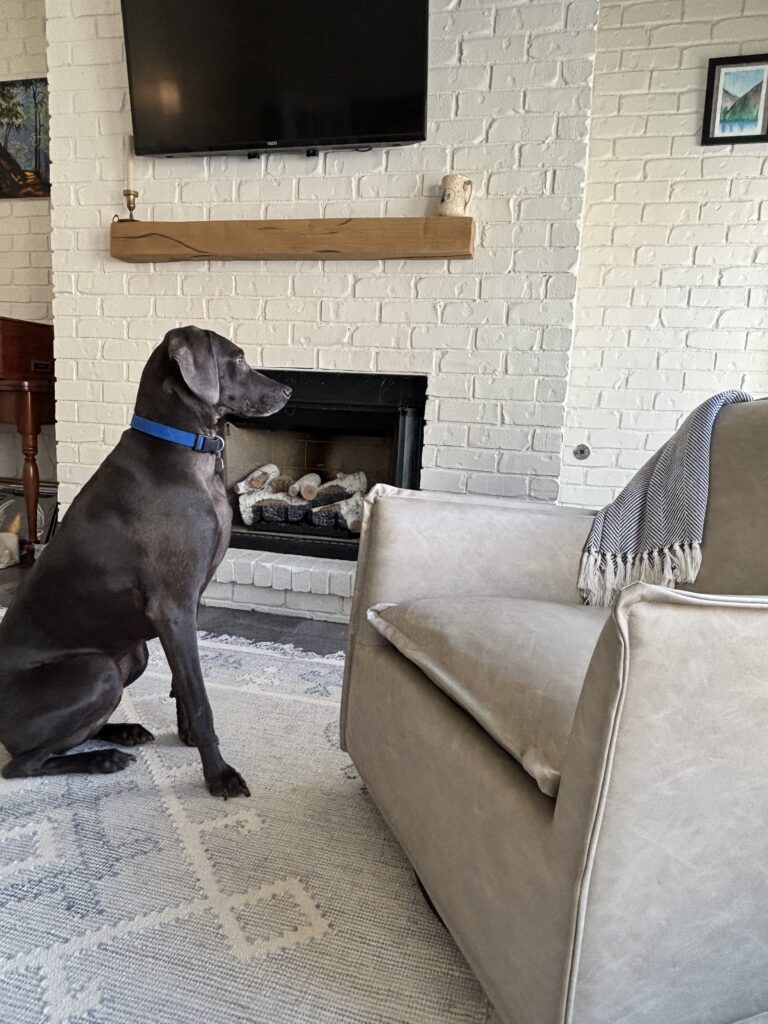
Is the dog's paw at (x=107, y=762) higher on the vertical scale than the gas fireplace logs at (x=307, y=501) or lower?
lower

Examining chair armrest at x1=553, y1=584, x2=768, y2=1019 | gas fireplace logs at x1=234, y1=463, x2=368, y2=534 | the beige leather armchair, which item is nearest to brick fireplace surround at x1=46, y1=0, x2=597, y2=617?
gas fireplace logs at x1=234, y1=463, x2=368, y2=534

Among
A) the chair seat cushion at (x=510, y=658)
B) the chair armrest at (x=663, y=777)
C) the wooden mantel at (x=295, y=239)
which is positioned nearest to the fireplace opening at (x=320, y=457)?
the wooden mantel at (x=295, y=239)

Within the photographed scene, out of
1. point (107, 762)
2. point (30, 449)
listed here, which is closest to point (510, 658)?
point (107, 762)

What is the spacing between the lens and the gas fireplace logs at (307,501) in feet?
8.34

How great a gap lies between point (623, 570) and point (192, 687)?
871 mm

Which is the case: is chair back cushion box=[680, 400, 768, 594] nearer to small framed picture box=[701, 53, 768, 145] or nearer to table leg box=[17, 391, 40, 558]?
small framed picture box=[701, 53, 768, 145]

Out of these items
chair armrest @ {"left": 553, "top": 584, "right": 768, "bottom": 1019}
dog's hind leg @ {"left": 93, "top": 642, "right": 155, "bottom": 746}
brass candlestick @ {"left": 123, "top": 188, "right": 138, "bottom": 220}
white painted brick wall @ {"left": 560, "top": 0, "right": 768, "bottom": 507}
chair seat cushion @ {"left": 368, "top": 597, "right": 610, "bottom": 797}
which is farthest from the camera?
white painted brick wall @ {"left": 560, "top": 0, "right": 768, "bottom": 507}

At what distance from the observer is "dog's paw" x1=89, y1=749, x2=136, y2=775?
1.30 m

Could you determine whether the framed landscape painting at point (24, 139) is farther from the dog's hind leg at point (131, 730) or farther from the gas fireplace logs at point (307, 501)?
the dog's hind leg at point (131, 730)

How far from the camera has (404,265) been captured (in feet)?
7.33

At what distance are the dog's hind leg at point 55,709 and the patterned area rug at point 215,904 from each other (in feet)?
0.14

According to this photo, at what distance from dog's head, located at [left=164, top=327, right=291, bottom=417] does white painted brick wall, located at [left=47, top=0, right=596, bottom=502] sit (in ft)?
3.02

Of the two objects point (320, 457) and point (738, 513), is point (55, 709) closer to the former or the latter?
point (738, 513)

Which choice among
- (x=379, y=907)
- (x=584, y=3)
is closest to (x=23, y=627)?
(x=379, y=907)
